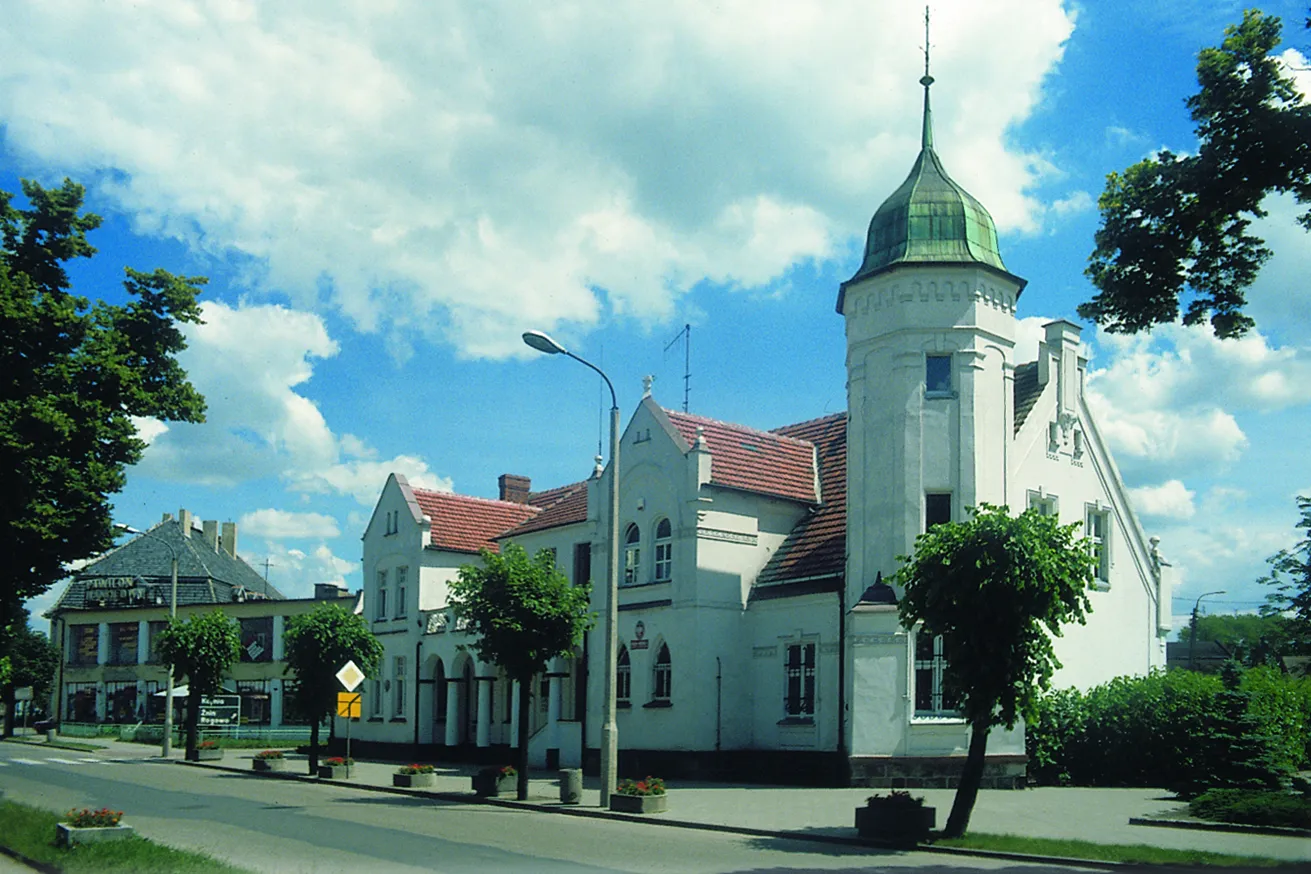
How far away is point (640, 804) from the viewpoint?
2111 cm

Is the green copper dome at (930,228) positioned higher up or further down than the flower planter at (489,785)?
higher up

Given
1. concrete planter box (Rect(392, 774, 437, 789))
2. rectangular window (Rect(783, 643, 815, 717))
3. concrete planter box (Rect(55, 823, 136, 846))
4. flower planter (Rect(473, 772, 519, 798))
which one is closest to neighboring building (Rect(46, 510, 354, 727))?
concrete planter box (Rect(392, 774, 437, 789))

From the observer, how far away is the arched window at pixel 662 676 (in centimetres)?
3172

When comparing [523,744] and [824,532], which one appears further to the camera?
[824,532]

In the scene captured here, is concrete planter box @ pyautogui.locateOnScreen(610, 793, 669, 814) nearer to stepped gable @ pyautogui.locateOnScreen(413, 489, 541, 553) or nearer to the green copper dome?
the green copper dome

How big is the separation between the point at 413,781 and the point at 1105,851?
17.1 metres

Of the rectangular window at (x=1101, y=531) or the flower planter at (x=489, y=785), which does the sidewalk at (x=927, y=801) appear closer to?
the flower planter at (x=489, y=785)

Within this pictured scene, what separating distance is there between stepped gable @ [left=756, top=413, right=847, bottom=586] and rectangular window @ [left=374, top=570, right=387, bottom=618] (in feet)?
59.0

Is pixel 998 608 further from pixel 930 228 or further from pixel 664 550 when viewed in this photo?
pixel 664 550

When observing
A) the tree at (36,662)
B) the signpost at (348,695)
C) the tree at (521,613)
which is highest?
the tree at (521,613)

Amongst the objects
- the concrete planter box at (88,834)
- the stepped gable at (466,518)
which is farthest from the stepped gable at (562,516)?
the concrete planter box at (88,834)

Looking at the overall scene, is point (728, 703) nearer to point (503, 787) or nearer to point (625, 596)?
point (625, 596)

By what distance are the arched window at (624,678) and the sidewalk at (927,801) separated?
3248mm

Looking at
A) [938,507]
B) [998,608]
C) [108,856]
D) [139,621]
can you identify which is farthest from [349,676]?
[139,621]
